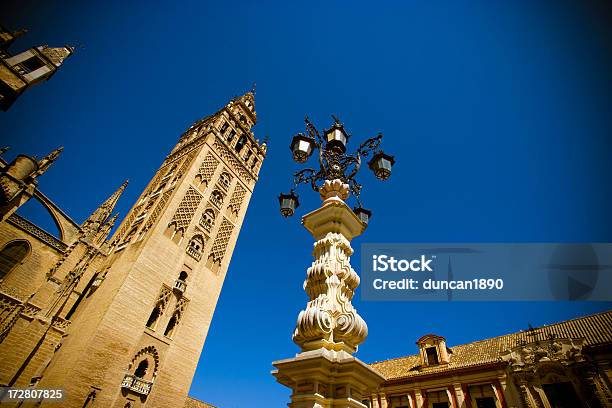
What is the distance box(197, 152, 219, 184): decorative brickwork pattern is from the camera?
21866 millimetres

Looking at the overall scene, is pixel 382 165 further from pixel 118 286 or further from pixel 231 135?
pixel 231 135

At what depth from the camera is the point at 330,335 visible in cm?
290

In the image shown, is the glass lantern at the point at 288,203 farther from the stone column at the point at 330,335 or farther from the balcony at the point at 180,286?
the balcony at the point at 180,286

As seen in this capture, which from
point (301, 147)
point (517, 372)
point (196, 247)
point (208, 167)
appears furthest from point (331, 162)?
point (208, 167)

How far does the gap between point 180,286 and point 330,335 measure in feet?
54.0

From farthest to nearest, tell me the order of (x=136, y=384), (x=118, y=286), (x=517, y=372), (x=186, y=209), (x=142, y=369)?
(x=186, y=209)
(x=142, y=369)
(x=118, y=286)
(x=136, y=384)
(x=517, y=372)

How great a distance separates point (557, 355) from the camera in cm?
1207

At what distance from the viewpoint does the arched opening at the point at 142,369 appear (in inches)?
559

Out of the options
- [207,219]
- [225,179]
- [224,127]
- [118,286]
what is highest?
[224,127]

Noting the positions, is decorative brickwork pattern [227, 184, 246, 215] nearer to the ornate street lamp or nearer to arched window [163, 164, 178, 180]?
arched window [163, 164, 178, 180]

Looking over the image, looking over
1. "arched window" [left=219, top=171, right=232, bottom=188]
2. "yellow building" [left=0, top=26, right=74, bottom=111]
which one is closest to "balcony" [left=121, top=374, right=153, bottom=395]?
"arched window" [left=219, top=171, right=232, bottom=188]

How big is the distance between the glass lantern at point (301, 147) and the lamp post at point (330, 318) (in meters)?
0.02

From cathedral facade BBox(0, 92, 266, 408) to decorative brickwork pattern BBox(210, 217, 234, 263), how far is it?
0.25 ft

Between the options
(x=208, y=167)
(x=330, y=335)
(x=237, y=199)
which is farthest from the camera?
(x=237, y=199)
